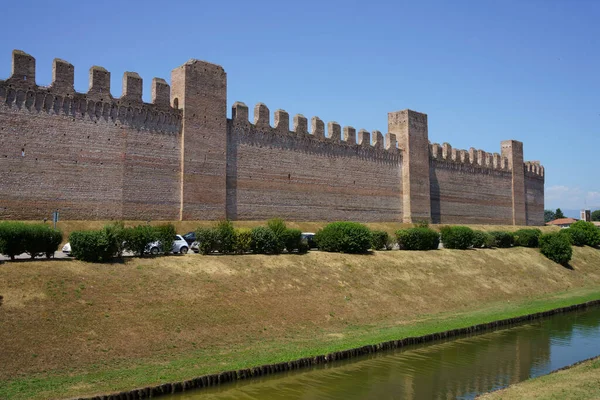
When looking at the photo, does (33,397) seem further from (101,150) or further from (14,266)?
(101,150)

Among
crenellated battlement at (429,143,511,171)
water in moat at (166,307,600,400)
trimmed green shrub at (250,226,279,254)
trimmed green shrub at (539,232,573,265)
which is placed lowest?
water in moat at (166,307,600,400)

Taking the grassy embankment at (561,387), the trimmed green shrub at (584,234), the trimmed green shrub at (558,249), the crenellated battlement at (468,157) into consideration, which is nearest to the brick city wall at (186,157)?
the crenellated battlement at (468,157)

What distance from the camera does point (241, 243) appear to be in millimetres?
23469

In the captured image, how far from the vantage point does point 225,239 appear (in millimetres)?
22891

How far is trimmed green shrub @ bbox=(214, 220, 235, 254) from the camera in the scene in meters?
22.8

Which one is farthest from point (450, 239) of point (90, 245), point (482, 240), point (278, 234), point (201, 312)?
point (90, 245)

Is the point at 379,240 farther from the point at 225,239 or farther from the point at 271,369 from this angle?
the point at 271,369

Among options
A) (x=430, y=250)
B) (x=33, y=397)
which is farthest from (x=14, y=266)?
(x=430, y=250)

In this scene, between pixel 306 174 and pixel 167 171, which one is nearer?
pixel 167 171

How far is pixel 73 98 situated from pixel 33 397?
1889 cm

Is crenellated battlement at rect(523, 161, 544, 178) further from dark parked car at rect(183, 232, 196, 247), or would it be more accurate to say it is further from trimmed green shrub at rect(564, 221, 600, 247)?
dark parked car at rect(183, 232, 196, 247)

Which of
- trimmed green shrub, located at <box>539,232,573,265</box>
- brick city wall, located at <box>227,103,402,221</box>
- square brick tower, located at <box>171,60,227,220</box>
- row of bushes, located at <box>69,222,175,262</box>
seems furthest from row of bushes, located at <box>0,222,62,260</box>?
trimmed green shrub, located at <box>539,232,573,265</box>

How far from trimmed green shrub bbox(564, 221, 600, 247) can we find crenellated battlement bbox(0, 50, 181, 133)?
108ft

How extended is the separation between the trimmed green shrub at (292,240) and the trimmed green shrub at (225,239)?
264 cm
